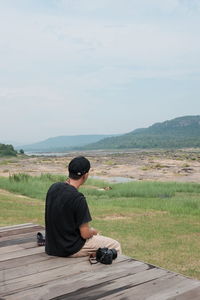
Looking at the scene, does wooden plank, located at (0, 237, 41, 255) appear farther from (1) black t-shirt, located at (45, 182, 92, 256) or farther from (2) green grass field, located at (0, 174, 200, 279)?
(2) green grass field, located at (0, 174, 200, 279)

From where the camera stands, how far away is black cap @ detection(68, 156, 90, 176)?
4.18 meters

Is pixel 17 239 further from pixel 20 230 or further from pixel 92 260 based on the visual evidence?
pixel 92 260

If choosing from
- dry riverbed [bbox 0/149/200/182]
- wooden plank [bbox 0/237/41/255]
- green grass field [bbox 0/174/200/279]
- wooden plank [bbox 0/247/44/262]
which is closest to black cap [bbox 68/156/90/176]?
wooden plank [bbox 0/247/44/262]

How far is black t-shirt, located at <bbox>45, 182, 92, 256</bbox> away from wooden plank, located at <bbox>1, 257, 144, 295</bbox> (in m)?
0.24

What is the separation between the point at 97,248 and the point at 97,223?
602cm

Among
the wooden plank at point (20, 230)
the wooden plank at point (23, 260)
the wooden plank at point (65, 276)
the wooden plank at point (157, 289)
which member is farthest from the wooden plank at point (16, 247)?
the wooden plank at point (157, 289)

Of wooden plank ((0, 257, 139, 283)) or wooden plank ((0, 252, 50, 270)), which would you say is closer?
wooden plank ((0, 257, 139, 283))

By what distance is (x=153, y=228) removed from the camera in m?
9.77

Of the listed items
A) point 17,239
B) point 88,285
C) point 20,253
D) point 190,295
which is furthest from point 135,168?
point 190,295

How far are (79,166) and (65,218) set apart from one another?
0.59 m

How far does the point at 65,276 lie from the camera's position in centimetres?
379

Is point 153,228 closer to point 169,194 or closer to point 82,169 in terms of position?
point 82,169

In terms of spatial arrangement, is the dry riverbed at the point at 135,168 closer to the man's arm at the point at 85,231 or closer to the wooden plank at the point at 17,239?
the wooden plank at the point at 17,239

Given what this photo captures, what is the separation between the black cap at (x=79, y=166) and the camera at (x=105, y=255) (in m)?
0.86
